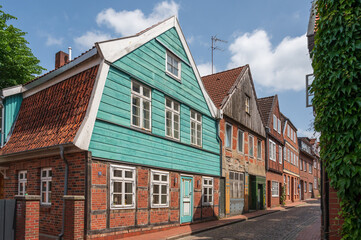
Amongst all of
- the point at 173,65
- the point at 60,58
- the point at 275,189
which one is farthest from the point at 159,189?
the point at 275,189

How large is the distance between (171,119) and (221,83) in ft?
25.0

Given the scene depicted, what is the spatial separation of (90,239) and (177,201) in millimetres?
5113

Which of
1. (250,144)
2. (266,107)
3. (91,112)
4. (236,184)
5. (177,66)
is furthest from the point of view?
(266,107)

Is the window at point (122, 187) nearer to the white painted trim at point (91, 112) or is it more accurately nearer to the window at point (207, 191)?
the white painted trim at point (91, 112)

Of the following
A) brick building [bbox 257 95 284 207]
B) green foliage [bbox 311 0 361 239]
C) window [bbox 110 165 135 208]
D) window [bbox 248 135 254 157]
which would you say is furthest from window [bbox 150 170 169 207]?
brick building [bbox 257 95 284 207]

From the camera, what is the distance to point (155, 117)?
12.8 metres

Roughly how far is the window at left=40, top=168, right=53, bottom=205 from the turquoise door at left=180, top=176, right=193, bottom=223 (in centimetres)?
561

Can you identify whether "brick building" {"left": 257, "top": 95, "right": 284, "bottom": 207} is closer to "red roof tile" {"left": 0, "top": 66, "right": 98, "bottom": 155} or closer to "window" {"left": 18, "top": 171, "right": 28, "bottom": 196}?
"red roof tile" {"left": 0, "top": 66, "right": 98, "bottom": 155}

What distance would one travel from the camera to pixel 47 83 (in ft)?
40.9

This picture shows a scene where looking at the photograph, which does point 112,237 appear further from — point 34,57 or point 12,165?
point 34,57

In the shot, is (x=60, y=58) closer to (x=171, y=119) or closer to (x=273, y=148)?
(x=171, y=119)

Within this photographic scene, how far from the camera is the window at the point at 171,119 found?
45.2ft

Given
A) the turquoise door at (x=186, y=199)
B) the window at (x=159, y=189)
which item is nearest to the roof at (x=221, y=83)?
the turquoise door at (x=186, y=199)

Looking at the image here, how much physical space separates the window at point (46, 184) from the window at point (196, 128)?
6838 millimetres
